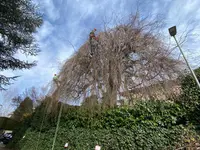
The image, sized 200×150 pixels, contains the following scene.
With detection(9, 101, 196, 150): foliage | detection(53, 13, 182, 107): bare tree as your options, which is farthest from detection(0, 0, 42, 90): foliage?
detection(9, 101, 196, 150): foliage

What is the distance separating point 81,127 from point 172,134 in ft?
9.72

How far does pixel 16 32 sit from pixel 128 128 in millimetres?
7199

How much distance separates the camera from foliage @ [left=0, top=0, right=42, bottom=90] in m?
5.91

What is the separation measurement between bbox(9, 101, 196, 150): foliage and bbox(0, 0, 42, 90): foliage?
476 centimetres

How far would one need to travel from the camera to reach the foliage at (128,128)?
10.9 feet

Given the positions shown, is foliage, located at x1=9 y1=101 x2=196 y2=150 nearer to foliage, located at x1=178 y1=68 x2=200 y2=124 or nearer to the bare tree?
foliage, located at x1=178 y1=68 x2=200 y2=124

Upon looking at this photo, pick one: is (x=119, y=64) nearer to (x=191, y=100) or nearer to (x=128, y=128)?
(x=128, y=128)

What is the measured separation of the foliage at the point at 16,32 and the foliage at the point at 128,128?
4764 mm

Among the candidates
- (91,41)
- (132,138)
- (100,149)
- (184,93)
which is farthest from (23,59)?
(184,93)

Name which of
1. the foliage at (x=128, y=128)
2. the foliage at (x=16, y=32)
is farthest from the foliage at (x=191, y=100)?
the foliage at (x=16, y=32)

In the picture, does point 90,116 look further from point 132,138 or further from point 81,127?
point 132,138

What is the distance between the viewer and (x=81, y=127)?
4578mm

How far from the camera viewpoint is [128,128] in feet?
12.2

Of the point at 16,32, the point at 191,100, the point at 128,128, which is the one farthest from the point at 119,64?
the point at 16,32
